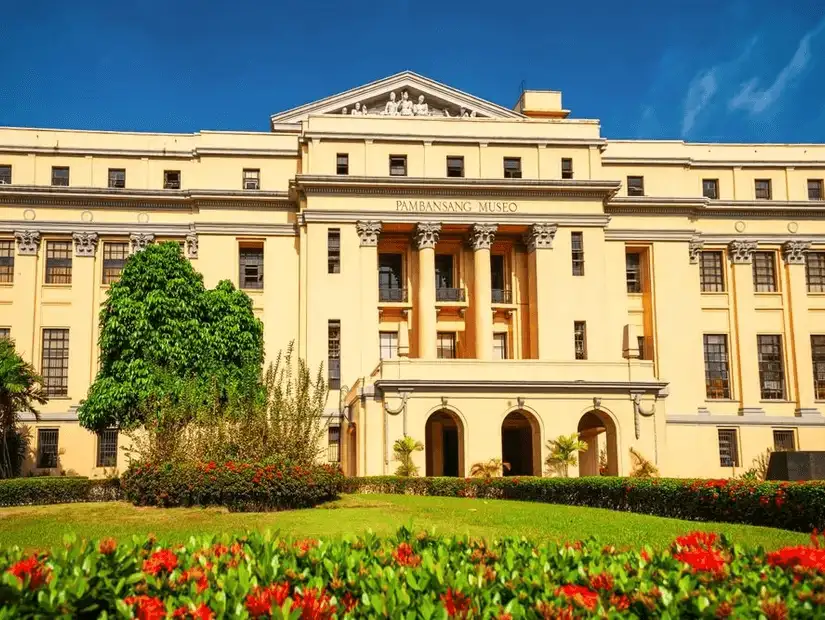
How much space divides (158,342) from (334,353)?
9.12 meters

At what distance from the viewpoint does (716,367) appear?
49344 millimetres

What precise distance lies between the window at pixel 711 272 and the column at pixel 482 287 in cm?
1262

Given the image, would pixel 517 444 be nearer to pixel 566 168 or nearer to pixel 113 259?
pixel 566 168

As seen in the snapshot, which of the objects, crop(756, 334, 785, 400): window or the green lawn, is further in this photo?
crop(756, 334, 785, 400): window

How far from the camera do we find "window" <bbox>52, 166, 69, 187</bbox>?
47.5 meters

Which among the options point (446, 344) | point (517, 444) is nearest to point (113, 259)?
point (446, 344)

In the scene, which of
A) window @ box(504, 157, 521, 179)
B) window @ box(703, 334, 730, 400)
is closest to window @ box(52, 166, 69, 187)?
window @ box(504, 157, 521, 179)

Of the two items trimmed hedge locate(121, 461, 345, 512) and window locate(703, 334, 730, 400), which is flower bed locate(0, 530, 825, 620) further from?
window locate(703, 334, 730, 400)

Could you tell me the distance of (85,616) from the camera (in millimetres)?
7504

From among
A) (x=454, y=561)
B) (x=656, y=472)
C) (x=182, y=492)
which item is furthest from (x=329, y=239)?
(x=454, y=561)

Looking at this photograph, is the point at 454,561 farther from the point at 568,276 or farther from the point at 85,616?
the point at 568,276

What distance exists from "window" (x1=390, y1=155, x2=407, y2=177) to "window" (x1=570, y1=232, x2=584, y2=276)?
879 cm

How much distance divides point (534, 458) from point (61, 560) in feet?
102

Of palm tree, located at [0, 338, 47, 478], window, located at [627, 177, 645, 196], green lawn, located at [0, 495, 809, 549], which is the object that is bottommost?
green lawn, located at [0, 495, 809, 549]
